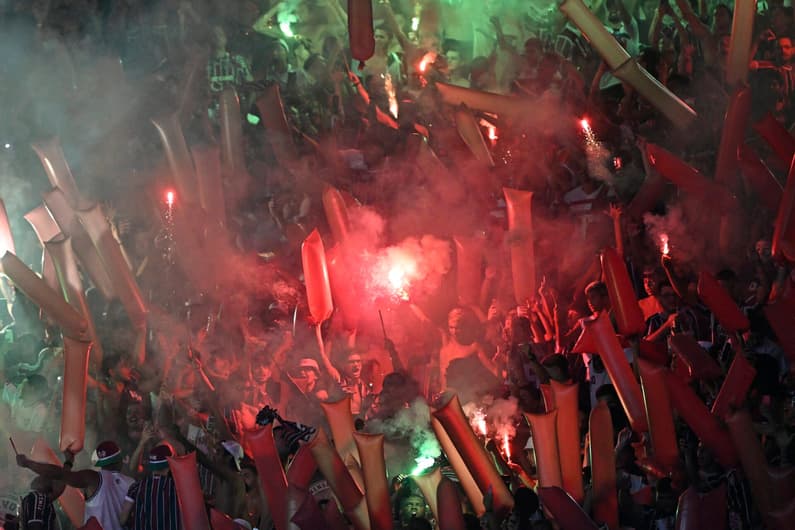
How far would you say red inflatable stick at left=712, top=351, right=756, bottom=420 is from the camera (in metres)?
3.87

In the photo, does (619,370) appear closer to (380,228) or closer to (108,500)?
(108,500)

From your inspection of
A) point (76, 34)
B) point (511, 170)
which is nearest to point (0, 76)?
point (76, 34)

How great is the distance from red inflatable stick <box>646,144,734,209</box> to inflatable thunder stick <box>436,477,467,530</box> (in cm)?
252

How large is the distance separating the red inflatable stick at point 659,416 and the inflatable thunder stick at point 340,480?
3.88 feet

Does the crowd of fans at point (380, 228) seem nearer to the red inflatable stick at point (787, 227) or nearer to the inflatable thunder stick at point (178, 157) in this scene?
the red inflatable stick at point (787, 227)

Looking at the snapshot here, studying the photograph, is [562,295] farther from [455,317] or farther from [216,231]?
[216,231]

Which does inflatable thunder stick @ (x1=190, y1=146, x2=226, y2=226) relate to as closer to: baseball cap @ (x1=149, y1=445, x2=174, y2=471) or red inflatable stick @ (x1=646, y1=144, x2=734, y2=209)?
baseball cap @ (x1=149, y1=445, x2=174, y2=471)

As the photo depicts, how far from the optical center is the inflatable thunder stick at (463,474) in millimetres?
3793

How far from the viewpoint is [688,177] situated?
5.32m

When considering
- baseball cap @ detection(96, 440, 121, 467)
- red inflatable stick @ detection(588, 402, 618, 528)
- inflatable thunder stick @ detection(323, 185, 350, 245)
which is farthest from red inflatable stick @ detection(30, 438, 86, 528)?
inflatable thunder stick @ detection(323, 185, 350, 245)

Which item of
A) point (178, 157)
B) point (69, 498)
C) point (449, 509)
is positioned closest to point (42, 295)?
point (69, 498)

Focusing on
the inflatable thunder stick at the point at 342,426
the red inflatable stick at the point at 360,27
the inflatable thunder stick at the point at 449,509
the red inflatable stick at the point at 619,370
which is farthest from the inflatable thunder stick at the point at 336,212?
the inflatable thunder stick at the point at 449,509

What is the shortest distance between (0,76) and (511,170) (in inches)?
186

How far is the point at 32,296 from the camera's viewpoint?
5770 millimetres
